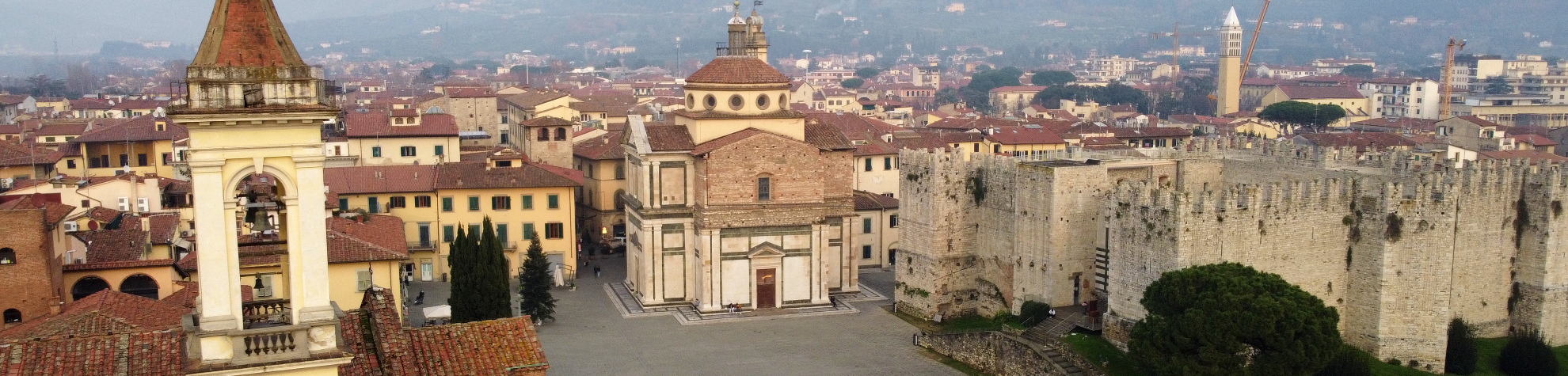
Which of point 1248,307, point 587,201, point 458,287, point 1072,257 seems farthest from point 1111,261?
point 587,201

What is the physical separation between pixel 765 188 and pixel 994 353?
35.6 ft

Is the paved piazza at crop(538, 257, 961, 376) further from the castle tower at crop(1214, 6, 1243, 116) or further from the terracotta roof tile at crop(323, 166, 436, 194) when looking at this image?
the castle tower at crop(1214, 6, 1243, 116)

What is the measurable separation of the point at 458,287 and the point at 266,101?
23540mm

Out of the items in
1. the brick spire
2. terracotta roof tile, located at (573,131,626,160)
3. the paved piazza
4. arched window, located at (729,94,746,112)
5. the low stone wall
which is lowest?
the paved piazza

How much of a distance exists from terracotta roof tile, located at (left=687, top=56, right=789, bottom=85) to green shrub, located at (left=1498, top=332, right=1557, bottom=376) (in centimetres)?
2227

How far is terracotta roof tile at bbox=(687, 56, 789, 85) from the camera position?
43.1 m

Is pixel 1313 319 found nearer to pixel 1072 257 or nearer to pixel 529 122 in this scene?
pixel 1072 257

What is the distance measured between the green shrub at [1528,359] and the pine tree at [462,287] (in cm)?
2702

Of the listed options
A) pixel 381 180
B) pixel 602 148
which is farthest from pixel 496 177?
pixel 602 148

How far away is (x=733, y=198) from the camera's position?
1642 inches

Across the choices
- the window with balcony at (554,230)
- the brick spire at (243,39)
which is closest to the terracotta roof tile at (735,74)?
the window with balcony at (554,230)

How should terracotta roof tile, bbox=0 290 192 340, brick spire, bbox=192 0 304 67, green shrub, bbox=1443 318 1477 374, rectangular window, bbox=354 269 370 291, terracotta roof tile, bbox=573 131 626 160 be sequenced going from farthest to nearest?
terracotta roof tile, bbox=573 131 626 160 → rectangular window, bbox=354 269 370 291 → green shrub, bbox=1443 318 1477 374 → terracotta roof tile, bbox=0 290 192 340 → brick spire, bbox=192 0 304 67

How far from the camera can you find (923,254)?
40.0m

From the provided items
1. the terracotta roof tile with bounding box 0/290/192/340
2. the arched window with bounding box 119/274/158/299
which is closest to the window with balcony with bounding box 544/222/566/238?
the arched window with bounding box 119/274/158/299
